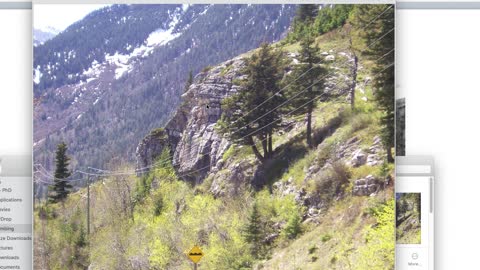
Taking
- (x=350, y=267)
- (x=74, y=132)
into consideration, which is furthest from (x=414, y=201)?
(x=74, y=132)

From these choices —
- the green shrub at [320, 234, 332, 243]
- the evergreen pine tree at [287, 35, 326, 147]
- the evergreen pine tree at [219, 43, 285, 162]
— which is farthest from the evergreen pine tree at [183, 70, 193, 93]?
the green shrub at [320, 234, 332, 243]

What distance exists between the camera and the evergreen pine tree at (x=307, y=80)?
5.70m

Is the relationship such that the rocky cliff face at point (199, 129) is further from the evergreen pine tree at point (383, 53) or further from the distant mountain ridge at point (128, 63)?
the evergreen pine tree at point (383, 53)

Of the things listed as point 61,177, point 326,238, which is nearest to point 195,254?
point 326,238

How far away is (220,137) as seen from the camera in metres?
5.71

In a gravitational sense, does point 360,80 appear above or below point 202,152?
above

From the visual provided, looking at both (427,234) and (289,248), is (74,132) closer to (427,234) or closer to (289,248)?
(289,248)

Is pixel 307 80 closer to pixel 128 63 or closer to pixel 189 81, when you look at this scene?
pixel 189 81

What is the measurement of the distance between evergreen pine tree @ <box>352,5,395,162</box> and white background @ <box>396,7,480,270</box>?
0.48 ft

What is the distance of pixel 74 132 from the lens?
5.68m

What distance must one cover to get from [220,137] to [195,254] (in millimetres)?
1115

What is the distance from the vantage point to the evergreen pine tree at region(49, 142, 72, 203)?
5621 mm

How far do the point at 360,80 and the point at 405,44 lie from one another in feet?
2.01

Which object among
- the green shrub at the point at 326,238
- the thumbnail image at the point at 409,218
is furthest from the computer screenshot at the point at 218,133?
the thumbnail image at the point at 409,218
